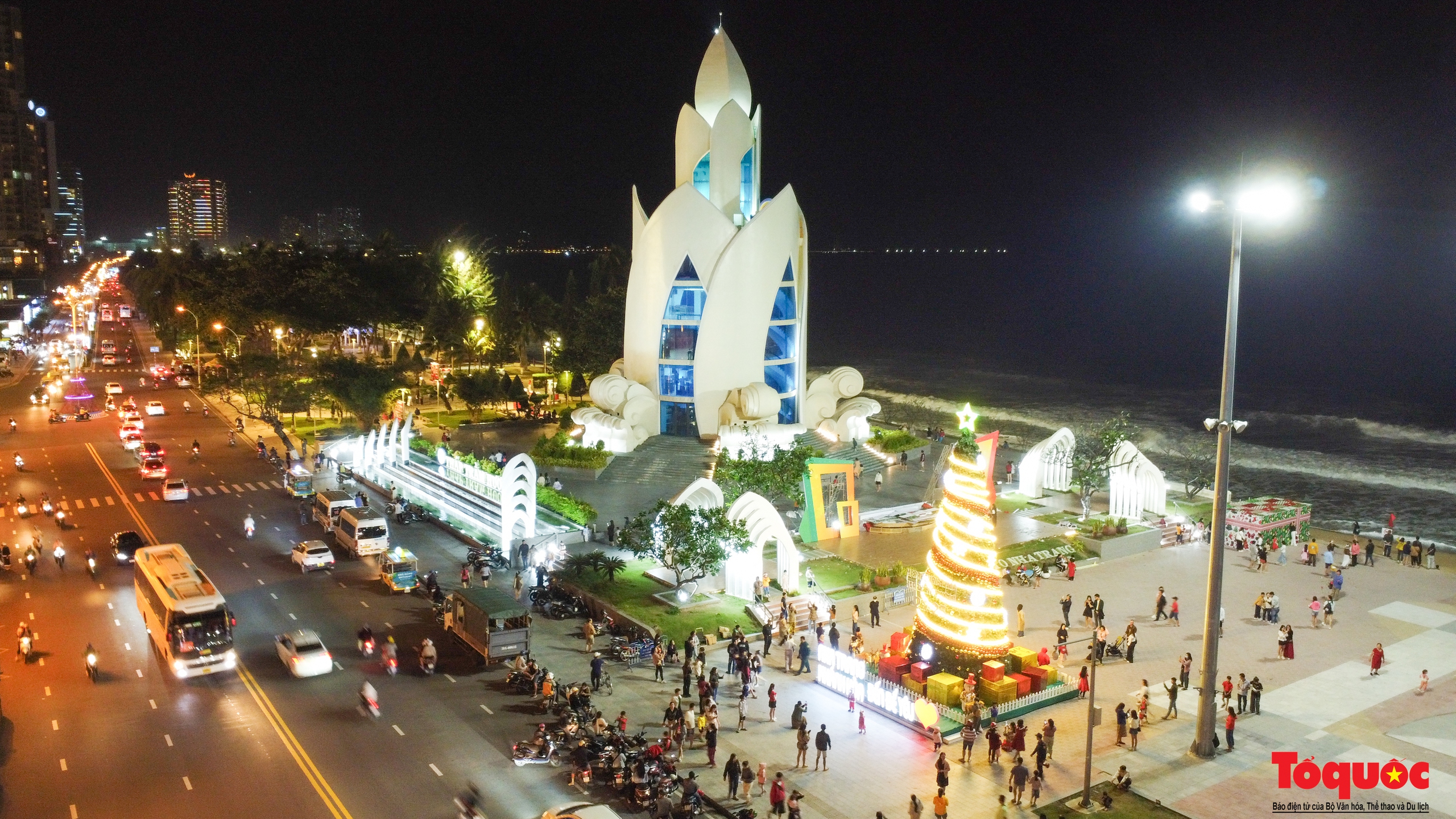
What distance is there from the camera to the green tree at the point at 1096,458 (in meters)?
38.9

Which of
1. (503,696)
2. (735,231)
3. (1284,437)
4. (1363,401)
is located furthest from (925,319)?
(503,696)

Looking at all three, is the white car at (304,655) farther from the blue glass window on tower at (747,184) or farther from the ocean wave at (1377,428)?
the ocean wave at (1377,428)

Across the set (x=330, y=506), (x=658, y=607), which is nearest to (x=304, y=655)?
(x=658, y=607)

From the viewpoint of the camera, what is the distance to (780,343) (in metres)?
48.1

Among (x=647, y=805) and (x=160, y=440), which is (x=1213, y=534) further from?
(x=160, y=440)

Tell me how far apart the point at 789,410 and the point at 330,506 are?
21152 mm

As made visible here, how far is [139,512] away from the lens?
39.2 metres

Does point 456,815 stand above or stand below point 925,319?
below

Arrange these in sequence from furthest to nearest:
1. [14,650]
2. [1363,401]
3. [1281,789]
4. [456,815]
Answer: [1363,401] < [14,650] < [1281,789] < [456,815]

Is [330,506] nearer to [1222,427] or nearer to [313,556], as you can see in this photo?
[313,556]

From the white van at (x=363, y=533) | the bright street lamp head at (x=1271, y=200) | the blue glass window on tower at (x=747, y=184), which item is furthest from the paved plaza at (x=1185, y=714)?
the blue glass window on tower at (x=747, y=184)

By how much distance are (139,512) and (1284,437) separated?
65419mm

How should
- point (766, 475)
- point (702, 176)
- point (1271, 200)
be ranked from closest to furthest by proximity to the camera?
point (1271, 200)
point (766, 475)
point (702, 176)

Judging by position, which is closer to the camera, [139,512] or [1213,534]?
[1213,534]
